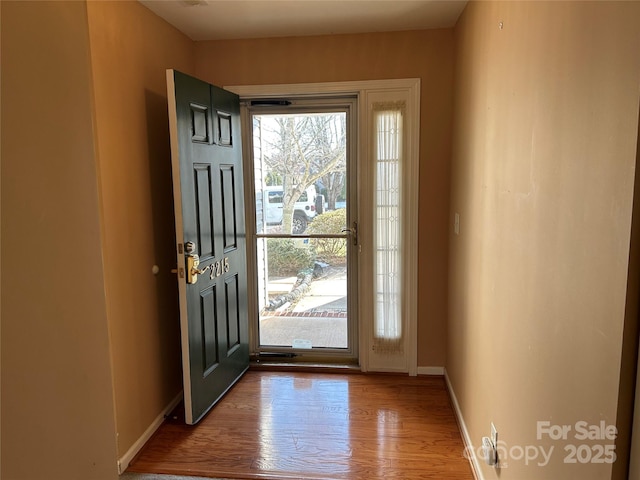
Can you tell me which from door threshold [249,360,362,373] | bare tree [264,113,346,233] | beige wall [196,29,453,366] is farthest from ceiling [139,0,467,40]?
door threshold [249,360,362,373]

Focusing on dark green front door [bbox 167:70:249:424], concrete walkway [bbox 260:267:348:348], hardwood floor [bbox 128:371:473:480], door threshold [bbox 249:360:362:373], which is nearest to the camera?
hardwood floor [bbox 128:371:473:480]

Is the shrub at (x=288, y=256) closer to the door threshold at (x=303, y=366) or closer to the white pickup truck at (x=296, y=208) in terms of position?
the white pickup truck at (x=296, y=208)

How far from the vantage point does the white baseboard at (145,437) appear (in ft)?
7.34

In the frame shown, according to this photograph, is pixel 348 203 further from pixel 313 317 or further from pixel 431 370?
pixel 431 370

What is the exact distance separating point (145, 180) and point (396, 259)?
1.76 metres

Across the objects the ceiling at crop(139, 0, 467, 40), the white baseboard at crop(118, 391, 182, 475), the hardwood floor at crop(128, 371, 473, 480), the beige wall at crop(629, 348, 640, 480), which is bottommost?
the hardwood floor at crop(128, 371, 473, 480)

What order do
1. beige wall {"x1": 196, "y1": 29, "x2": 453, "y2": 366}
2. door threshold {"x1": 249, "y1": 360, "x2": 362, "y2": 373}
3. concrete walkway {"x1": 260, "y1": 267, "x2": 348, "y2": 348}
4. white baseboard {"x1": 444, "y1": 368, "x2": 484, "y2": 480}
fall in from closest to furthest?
white baseboard {"x1": 444, "y1": 368, "x2": 484, "y2": 480}
beige wall {"x1": 196, "y1": 29, "x2": 453, "y2": 366}
door threshold {"x1": 249, "y1": 360, "x2": 362, "y2": 373}
concrete walkway {"x1": 260, "y1": 267, "x2": 348, "y2": 348}

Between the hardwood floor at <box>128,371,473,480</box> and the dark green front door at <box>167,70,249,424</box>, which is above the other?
the dark green front door at <box>167,70,249,424</box>

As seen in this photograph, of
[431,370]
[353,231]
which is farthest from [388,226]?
[431,370]

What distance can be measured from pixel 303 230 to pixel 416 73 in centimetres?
139

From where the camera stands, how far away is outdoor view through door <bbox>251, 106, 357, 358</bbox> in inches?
130

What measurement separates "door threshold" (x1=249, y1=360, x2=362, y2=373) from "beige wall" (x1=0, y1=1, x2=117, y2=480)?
246 cm

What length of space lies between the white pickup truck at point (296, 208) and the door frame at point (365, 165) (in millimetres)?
377

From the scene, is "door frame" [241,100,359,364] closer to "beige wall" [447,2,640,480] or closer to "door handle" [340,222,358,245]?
"door handle" [340,222,358,245]
